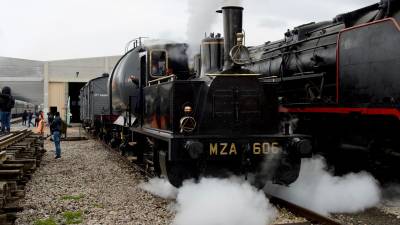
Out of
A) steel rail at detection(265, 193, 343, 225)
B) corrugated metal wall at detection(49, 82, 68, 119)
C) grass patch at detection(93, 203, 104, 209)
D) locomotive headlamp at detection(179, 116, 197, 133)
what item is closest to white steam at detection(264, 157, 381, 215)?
steel rail at detection(265, 193, 343, 225)

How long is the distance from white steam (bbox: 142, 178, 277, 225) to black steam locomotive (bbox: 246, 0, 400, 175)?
1628mm

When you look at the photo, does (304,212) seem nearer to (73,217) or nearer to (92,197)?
(73,217)

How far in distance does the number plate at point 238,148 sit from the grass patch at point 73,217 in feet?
6.05

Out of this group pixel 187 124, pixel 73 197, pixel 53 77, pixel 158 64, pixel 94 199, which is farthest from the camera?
pixel 53 77

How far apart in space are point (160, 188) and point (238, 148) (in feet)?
5.94

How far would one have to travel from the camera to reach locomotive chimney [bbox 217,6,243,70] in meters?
6.59

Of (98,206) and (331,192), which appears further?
(331,192)

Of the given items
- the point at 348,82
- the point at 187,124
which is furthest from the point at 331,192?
the point at 187,124

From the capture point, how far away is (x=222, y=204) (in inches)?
234

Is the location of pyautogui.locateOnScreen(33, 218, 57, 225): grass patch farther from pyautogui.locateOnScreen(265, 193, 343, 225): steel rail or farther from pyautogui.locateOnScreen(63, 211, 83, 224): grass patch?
pyautogui.locateOnScreen(265, 193, 343, 225): steel rail

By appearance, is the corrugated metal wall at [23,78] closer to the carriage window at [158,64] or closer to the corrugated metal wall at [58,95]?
the corrugated metal wall at [58,95]

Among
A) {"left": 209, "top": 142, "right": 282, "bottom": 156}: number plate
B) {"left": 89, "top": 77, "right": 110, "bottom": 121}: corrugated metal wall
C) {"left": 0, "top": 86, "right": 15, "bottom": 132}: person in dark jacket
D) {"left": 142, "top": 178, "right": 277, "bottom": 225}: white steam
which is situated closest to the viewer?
{"left": 142, "top": 178, "right": 277, "bottom": 225}: white steam

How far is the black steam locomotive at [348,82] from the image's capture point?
700cm

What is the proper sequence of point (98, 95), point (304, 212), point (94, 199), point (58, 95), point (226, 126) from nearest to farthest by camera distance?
point (304, 212), point (226, 126), point (94, 199), point (98, 95), point (58, 95)
